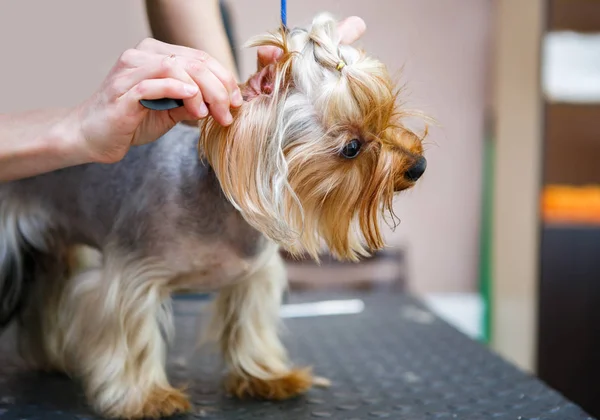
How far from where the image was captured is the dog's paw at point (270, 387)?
3.48ft

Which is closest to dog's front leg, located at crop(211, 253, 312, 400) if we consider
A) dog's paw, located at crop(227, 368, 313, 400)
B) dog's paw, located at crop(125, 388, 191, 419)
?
dog's paw, located at crop(227, 368, 313, 400)

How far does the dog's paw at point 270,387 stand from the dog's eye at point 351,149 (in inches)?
15.2

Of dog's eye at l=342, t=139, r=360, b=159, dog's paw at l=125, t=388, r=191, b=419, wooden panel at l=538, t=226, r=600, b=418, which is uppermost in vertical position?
dog's eye at l=342, t=139, r=360, b=159

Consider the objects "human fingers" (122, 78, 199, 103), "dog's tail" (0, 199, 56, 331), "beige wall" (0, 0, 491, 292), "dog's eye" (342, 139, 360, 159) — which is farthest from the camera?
"beige wall" (0, 0, 491, 292)

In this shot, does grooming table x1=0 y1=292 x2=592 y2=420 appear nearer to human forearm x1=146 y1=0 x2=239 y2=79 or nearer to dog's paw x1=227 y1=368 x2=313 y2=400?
dog's paw x1=227 y1=368 x2=313 y2=400

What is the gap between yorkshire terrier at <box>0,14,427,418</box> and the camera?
855 millimetres

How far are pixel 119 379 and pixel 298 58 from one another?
1.59 ft

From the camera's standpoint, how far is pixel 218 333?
1.14 meters

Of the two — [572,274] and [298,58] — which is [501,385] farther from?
[572,274]

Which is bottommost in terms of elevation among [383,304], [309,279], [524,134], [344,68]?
[309,279]

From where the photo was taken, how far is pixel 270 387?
3.48 feet

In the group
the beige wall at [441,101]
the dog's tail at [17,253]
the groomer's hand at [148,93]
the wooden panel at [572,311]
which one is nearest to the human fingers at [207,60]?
the groomer's hand at [148,93]

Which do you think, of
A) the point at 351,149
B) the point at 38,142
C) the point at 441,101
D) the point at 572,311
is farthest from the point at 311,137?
the point at 441,101

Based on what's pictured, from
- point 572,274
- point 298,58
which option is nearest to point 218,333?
point 298,58
